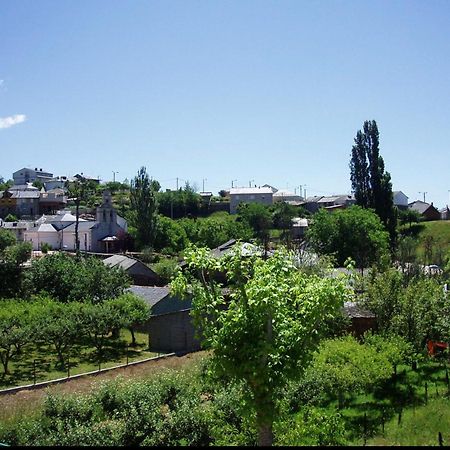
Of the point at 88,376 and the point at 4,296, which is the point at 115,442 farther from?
the point at 4,296

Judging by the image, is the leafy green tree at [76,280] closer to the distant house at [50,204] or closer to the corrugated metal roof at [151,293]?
the corrugated metal roof at [151,293]

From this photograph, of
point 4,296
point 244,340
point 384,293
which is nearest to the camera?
point 244,340

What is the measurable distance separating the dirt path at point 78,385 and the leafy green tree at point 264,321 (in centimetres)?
1046

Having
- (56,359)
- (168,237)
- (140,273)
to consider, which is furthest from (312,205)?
(56,359)

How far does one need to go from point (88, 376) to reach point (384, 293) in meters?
13.7

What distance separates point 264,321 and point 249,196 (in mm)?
101577

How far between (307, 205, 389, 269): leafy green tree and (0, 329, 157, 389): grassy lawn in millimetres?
28090

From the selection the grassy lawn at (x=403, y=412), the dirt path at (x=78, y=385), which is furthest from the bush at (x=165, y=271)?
the grassy lawn at (x=403, y=412)

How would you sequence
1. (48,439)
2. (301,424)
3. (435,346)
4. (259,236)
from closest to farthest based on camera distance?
(301,424) → (48,439) → (435,346) → (259,236)

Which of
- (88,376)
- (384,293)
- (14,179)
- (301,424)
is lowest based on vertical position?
(88,376)

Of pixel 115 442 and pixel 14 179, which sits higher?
pixel 14 179

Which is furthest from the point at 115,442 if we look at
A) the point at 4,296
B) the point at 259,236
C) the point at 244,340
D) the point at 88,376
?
the point at 259,236

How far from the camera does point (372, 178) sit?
60.4 meters

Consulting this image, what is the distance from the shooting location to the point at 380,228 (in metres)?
57.1
